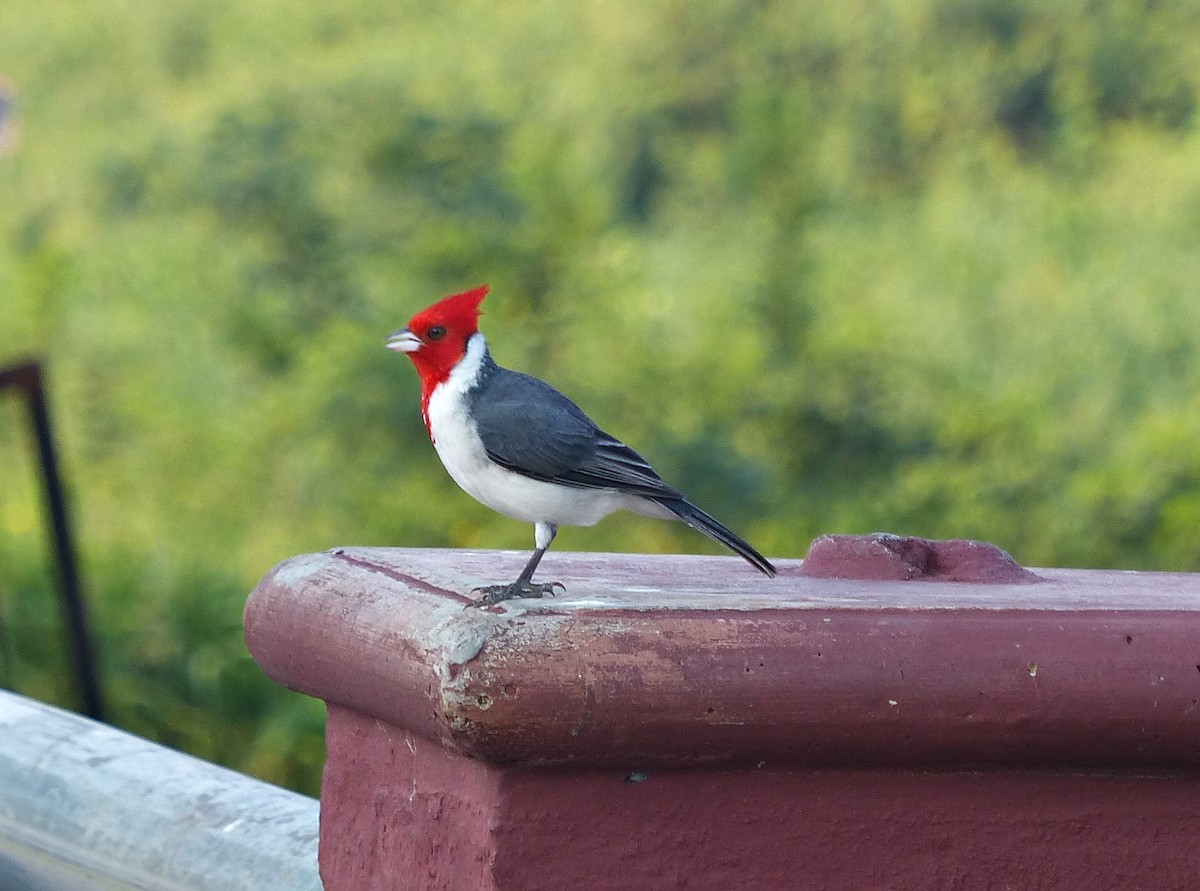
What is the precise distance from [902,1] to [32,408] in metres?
6.47

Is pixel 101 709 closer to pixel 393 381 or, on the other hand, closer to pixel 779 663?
pixel 393 381

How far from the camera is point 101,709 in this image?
12.1ft

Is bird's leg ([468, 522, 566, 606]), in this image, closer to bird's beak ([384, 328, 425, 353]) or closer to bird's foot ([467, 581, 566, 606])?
bird's foot ([467, 581, 566, 606])

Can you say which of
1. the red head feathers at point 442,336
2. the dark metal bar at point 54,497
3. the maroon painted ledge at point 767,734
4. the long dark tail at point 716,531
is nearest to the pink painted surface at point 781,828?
the maroon painted ledge at point 767,734

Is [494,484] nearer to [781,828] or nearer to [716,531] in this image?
[716,531]

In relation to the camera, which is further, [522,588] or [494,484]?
[494,484]

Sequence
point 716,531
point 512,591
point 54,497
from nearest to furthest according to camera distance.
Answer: point 512,591, point 716,531, point 54,497

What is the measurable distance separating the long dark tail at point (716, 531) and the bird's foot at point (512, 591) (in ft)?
0.95

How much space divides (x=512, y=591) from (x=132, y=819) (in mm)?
448

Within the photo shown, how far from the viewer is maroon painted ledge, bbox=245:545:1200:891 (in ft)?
4.73

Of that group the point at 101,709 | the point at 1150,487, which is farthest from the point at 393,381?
the point at 1150,487

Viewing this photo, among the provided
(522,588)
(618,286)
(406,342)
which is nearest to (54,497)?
(406,342)

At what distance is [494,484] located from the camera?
7.07 feet

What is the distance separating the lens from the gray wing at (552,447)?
2.17 metres
